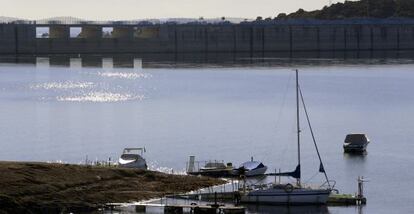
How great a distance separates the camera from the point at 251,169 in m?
60.4

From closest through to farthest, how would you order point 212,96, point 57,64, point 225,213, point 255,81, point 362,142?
1. point 225,213
2. point 362,142
3. point 212,96
4. point 255,81
5. point 57,64

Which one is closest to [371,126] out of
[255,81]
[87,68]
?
[255,81]

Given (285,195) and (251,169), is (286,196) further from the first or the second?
(251,169)

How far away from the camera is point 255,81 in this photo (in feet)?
480

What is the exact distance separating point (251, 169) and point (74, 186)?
1302 centimetres

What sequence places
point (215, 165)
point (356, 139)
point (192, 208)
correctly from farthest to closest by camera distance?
1. point (356, 139)
2. point (215, 165)
3. point (192, 208)

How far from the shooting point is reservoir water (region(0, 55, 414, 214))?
218ft

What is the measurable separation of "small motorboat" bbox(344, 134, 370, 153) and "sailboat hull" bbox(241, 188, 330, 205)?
20.4 m

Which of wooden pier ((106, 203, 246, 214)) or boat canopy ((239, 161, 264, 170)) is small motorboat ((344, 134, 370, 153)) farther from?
wooden pier ((106, 203, 246, 214))

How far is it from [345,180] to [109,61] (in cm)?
13865

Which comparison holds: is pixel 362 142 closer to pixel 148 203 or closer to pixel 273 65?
pixel 148 203

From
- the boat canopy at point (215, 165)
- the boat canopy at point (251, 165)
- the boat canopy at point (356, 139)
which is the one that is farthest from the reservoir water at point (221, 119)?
the boat canopy at point (251, 165)

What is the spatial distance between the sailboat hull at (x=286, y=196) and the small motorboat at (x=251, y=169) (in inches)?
275

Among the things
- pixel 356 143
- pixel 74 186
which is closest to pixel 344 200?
pixel 74 186
